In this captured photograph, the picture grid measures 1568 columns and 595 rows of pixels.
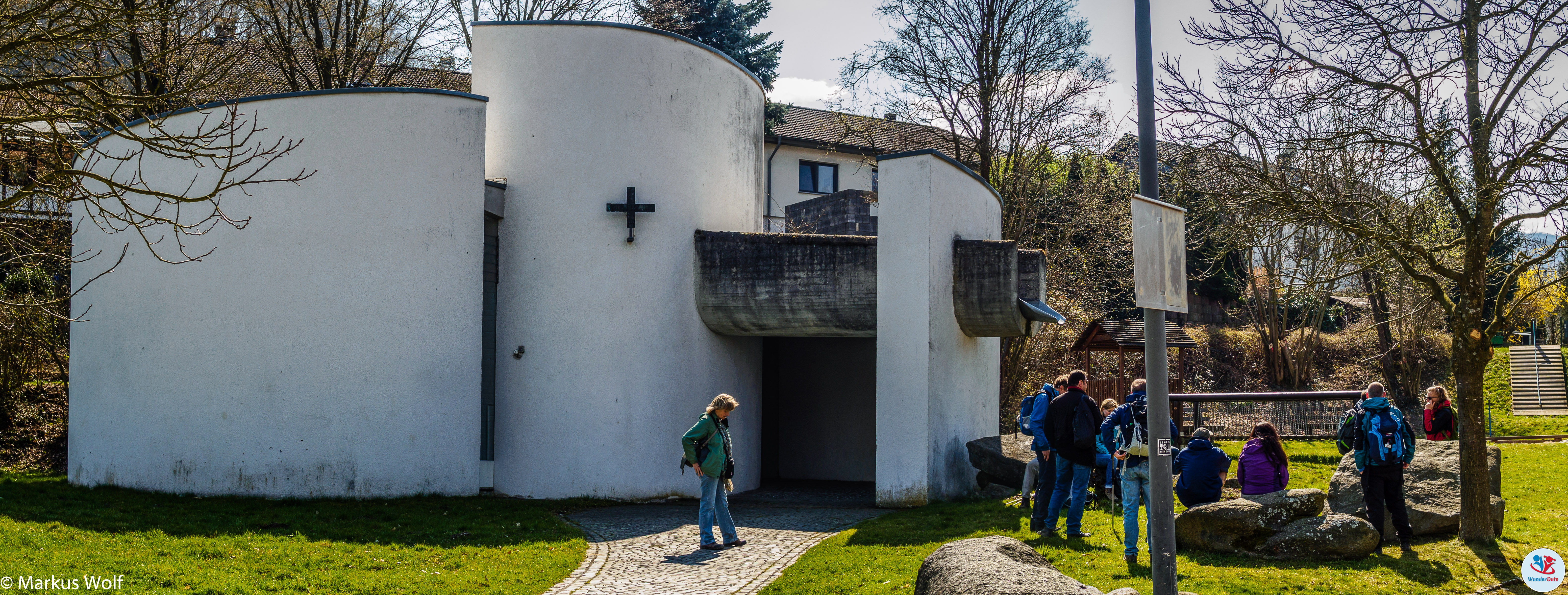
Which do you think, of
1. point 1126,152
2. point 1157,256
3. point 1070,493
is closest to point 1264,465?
point 1070,493

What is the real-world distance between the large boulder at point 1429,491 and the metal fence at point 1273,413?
6.14m

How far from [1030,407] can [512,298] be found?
6622 mm

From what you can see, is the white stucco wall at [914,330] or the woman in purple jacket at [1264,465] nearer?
the woman in purple jacket at [1264,465]

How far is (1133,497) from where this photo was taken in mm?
8539

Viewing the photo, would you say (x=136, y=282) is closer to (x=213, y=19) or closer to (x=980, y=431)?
(x=213, y=19)

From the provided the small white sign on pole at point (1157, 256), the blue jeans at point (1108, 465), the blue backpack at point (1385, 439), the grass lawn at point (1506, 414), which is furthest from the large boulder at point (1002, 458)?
the grass lawn at point (1506, 414)

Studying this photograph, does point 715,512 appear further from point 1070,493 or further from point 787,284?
point 787,284

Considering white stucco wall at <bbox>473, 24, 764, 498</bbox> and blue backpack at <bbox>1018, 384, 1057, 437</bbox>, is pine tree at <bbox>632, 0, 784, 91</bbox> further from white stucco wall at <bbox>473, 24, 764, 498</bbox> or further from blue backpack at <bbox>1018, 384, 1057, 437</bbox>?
blue backpack at <bbox>1018, 384, 1057, 437</bbox>

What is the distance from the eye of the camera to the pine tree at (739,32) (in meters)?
28.9

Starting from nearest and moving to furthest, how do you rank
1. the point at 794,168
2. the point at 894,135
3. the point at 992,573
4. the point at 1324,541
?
the point at 992,573, the point at 1324,541, the point at 894,135, the point at 794,168

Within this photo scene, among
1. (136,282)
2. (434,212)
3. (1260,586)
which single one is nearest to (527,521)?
(434,212)

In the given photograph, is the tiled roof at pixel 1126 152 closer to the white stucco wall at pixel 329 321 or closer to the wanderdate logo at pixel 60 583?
the white stucco wall at pixel 329 321

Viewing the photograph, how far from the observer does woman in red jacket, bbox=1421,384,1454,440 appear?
1362cm

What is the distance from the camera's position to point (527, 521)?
10984 millimetres
